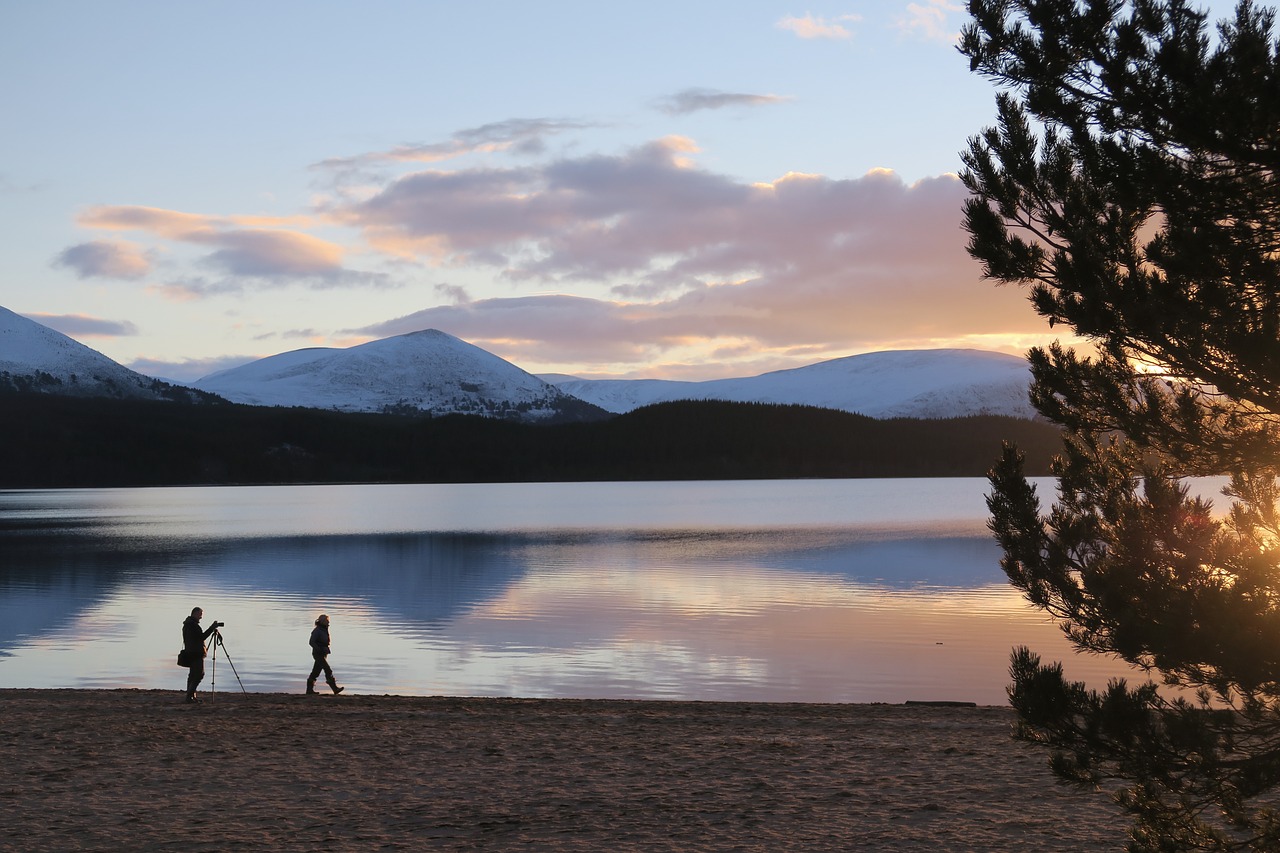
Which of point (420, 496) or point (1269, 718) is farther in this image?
point (420, 496)

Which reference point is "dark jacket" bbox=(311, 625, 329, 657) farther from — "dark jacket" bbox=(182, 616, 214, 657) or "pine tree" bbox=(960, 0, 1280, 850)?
"pine tree" bbox=(960, 0, 1280, 850)

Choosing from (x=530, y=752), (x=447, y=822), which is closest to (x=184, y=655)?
(x=530, y=752)

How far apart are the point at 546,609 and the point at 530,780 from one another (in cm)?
2593

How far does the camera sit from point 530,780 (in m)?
13.7

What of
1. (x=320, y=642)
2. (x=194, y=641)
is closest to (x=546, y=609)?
(x=320, y=642)

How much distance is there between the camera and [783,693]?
23969 millimetres

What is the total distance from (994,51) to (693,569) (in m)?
45.6

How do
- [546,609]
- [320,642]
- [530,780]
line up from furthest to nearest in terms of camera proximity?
1. [546,609]
2. [320,642]
3. [530,780]

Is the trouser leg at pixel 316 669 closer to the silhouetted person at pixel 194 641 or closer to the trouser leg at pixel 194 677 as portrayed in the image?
the trouser leg at pixel 194 677

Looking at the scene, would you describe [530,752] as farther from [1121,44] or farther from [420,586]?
[420,586]

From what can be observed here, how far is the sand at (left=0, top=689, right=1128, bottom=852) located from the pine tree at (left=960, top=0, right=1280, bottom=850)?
219 centimetres

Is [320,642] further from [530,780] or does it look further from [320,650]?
[530,780]

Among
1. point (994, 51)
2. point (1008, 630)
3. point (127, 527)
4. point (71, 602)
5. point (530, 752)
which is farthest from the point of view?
point (127, 527)

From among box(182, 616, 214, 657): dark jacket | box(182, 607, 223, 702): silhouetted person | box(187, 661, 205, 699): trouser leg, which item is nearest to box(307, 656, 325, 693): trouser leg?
box(187, 661, 205, 699): trouser leg
